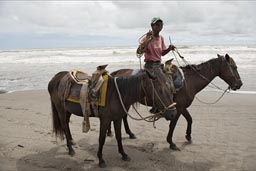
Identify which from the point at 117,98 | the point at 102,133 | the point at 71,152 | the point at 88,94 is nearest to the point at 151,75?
the point at 117,98

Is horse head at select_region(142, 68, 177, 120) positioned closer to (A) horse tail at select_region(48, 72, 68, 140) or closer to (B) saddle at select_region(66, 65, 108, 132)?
(B) saddle at select_region(66, 65, 108, 132)

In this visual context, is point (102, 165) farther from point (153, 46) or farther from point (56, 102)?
point (153, 46)

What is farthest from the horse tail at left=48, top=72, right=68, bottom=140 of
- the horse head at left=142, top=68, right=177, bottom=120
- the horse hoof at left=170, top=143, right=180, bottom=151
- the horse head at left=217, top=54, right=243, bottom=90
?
the horse head at left=217, top=54, right=243, bottom=90

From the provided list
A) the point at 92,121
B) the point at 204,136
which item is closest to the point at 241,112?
the point at 204,136

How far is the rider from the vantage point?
5.12 metres

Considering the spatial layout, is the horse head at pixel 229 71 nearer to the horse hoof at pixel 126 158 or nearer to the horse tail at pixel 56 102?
Answer: the horse hoof at pixel 126 158

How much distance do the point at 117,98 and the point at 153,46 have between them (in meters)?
1.52

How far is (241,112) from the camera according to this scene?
7785 millimetres

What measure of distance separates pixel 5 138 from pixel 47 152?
1258mm

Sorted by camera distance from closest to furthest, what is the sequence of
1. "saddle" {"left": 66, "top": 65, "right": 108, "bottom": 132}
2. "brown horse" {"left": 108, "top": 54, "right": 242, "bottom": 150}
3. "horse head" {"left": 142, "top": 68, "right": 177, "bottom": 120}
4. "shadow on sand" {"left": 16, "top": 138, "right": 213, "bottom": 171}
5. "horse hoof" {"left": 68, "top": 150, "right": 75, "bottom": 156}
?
"horse head" {"left": 142, "top": 68, "right": 177, "bottom": 120}, "saddle" {"left": 66, "top": 65, "right": 108, "bottom": 132}, "shadow on sand" {"left": 16, "top": 138, "right": 213, "bottom": 171}, "horse hoof" {"left": 68, "top": 150, "right": 75, "bottom": 156}, "brown horse" {"left": 108, "top": 54, "right": 242, "bottom": 150}

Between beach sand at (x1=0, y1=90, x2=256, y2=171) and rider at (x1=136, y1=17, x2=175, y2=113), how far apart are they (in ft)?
5.51

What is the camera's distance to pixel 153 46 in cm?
539

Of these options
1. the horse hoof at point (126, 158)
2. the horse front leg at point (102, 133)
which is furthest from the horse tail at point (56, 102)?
the horse hoof at point (126, 158)

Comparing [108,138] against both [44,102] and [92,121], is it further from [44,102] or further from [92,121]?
[44,102]
